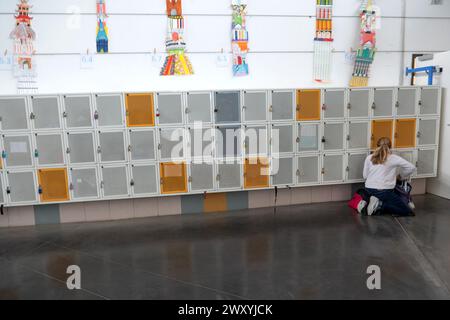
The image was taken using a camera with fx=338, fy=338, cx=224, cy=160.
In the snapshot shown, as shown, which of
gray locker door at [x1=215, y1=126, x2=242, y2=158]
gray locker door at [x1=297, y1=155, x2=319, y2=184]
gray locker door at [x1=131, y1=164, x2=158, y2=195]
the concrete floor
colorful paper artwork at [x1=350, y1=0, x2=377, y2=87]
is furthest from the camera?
colorful paper artwork at [x1=350, y1=0, x2=377, y2=87]

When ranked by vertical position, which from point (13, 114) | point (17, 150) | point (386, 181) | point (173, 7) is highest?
point (173, 7)

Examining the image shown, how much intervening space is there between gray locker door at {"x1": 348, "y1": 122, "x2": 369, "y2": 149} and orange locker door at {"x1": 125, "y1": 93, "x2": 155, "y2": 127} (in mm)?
2915

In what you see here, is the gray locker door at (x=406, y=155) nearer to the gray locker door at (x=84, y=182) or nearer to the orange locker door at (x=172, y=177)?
the orange locker door at (x=172, y=177)

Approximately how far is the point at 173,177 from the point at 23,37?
283cm

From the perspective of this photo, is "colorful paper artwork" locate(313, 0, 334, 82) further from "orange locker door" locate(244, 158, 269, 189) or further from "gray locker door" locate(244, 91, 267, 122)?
"orange locker door" locate(244, 158, 269, 189)

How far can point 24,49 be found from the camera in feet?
15.4

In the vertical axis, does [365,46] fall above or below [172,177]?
above

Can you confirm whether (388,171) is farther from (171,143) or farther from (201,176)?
(171,143)

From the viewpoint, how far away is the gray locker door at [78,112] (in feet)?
14.4

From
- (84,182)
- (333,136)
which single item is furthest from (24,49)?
(333,136)

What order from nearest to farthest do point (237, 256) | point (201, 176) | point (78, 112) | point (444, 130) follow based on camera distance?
point (237, 256) < point (78, 112) < point (201, 176) < point (444, 130)

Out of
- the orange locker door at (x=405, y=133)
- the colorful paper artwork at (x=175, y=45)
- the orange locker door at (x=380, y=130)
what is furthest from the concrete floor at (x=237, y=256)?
the colorful paper artwork at (x=175, y=45)

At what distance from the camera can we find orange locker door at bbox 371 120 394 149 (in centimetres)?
512

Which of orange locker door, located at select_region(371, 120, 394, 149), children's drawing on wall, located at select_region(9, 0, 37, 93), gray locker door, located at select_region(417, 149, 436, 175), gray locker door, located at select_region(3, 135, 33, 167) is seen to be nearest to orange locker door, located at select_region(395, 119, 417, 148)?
orange locker door, located at select_region(371, 120, 394, 149)
